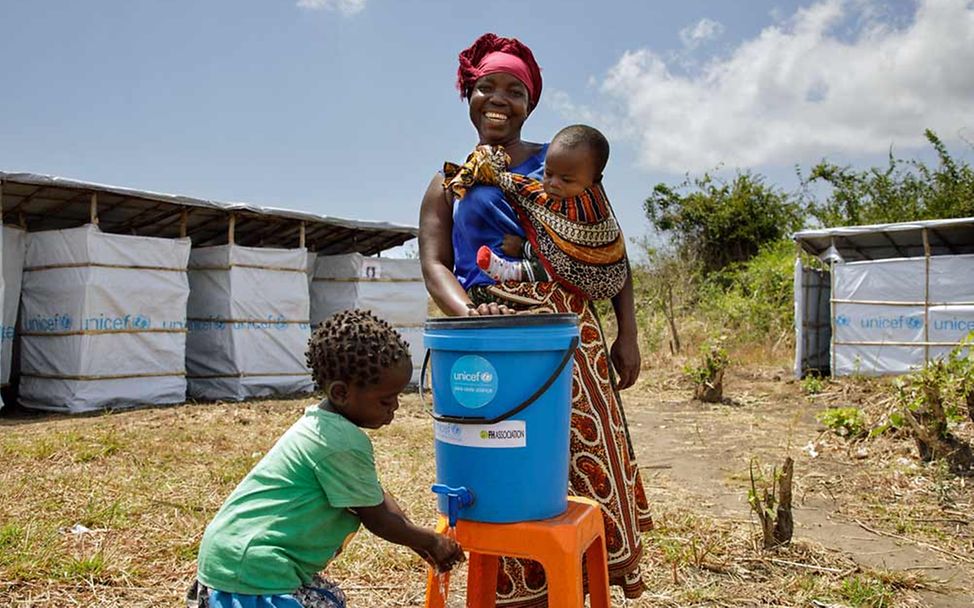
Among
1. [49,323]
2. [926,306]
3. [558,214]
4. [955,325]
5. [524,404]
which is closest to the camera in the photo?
[524,404]

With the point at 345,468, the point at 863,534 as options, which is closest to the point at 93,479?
the point at 345,468

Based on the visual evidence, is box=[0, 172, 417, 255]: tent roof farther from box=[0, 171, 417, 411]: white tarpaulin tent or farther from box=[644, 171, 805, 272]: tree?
box=[644, 171, 805, 272]: tree

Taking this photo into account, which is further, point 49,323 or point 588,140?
point 49,323

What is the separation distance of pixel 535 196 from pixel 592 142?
0.18 meters

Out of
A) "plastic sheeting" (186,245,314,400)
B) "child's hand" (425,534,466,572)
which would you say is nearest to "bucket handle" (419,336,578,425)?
"child's hand" (425,534,466,572)

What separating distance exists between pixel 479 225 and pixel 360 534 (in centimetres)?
213

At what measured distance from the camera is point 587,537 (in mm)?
1466

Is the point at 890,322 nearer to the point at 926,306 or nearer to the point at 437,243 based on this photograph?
the point at 926,306

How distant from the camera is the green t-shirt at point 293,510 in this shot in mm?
1442

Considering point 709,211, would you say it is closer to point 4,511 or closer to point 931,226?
point 931,226

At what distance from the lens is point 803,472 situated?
483 centimetres

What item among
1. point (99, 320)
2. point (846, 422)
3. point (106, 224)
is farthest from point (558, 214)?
point (106, 224)

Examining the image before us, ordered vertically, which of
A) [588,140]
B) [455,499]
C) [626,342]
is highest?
[588,140]

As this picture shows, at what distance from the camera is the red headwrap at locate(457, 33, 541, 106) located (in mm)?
1828
